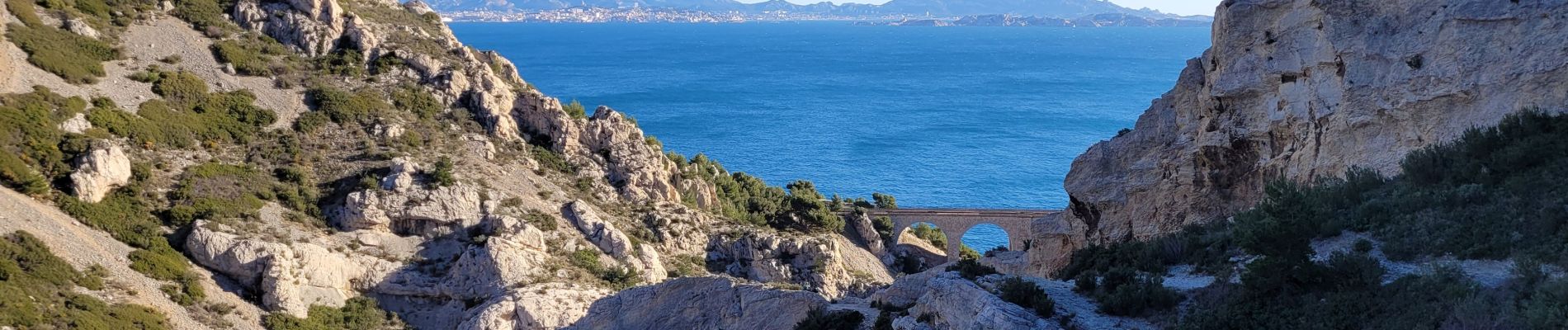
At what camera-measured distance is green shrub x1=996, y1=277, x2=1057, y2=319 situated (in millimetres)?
15562

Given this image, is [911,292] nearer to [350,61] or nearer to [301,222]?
[301,222]

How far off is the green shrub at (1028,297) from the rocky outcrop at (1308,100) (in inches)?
334

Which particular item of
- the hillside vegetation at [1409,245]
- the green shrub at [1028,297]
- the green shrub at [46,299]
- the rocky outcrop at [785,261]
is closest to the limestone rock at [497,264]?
the rocky outcrop at [785,261]

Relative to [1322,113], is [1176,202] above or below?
below

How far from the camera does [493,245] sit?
33.8 metres

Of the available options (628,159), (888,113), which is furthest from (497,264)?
(888,113)

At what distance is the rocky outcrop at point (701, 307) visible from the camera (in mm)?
22109

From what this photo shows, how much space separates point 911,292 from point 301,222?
2158cm

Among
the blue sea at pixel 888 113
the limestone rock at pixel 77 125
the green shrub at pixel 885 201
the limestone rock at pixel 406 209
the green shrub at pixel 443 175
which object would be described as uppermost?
the limestone rock at pixel 77 125

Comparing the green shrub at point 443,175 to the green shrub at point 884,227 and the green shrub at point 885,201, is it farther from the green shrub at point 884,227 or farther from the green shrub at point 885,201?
the green shrub at point 885,201

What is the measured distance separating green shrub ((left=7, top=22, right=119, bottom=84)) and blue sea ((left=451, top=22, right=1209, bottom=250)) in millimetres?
49099

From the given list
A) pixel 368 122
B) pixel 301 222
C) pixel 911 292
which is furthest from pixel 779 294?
pixel 368 122

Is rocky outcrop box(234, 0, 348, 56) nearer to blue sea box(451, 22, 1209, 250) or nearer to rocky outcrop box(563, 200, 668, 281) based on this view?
rocky outcrop box(563, 200, 668, 281)

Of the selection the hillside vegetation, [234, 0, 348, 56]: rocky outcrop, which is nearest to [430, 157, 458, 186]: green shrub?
[234, 0, 348, 56]: rocky outcrop
